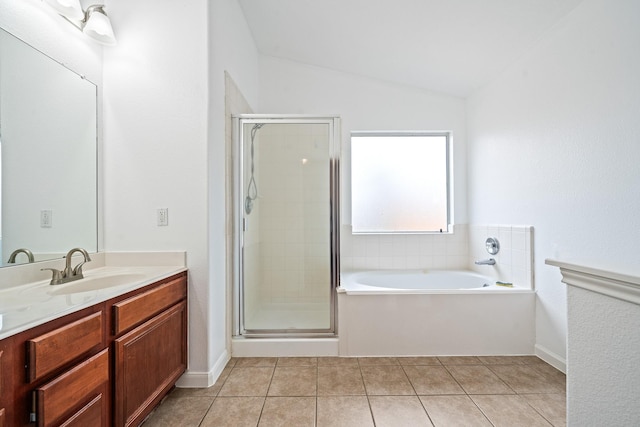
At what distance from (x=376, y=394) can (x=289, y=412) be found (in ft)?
1.79

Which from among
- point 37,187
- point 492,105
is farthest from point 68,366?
point 492,105

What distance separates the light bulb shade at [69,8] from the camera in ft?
5.30

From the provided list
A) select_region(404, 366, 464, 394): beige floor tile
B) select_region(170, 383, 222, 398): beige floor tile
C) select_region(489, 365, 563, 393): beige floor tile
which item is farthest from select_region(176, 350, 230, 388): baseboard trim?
select_region(489, 365, 563, 393): beige floor tile

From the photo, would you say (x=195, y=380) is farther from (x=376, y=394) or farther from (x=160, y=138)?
(x=160, y=138)

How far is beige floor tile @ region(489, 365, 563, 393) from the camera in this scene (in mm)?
1922

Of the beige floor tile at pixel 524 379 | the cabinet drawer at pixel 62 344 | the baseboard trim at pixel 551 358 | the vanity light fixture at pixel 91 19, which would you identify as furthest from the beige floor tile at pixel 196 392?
the baseboard trim at pixel 551 358

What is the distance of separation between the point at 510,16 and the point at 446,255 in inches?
87.2

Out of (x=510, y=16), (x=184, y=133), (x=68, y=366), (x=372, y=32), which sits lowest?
(x=68, y=366)

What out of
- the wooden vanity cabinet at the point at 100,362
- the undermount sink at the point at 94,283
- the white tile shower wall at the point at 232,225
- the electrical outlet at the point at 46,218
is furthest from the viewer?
the white tile shower wall at the point at 232,225

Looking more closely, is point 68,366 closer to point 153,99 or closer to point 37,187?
point 37,187

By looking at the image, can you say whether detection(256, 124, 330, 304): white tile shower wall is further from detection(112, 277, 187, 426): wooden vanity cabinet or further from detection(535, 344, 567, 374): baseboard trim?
detection(535, 344, 567, 374): baseboard trim

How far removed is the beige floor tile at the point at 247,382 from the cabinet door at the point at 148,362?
33 centimetres

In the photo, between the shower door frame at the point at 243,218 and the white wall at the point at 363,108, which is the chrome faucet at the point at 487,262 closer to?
the white wall at the point at 363,108

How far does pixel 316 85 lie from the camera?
336 cm
